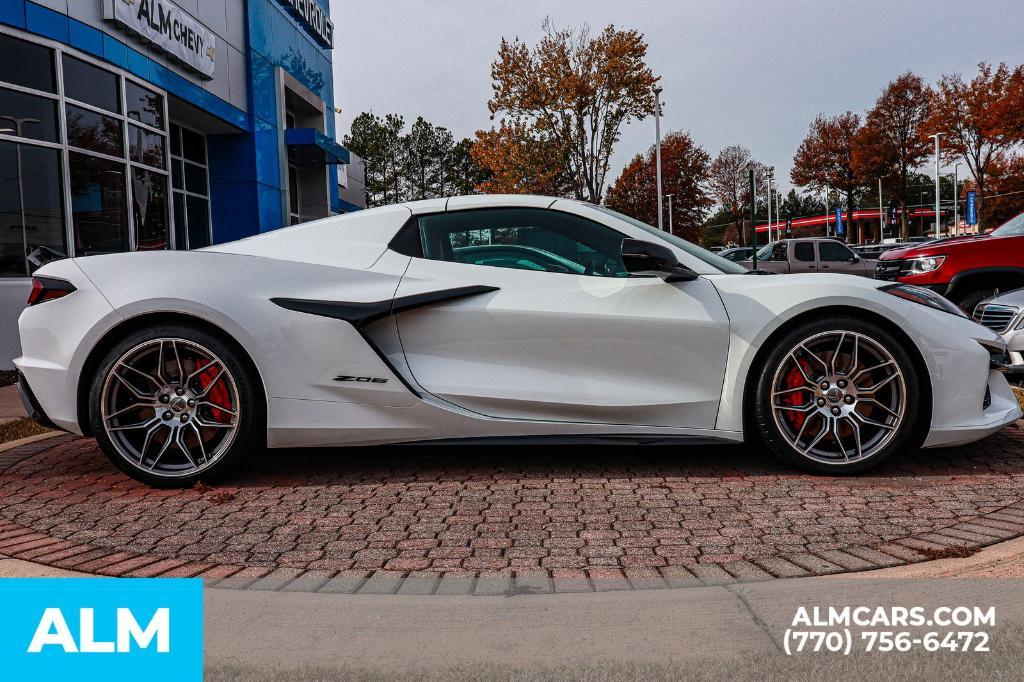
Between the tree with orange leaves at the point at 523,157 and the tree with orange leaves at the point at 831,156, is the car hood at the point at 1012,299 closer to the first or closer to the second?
the tree with orange leaves at the point at 523,157

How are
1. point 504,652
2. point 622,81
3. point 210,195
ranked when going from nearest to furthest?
1. point 504,652
2. point 210,195
3. point 622,81

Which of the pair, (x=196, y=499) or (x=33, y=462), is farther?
(x=33, y=462)

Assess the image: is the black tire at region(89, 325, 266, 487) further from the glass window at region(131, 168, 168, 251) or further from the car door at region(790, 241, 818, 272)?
the car door at region(790, 241, 818, 272)

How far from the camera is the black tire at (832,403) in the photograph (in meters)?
4.02

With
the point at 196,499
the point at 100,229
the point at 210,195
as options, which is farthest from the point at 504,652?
the point at 210,195

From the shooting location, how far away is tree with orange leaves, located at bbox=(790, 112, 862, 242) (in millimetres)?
62094

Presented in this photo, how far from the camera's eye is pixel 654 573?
286 centimetres

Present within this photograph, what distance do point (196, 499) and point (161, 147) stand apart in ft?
39.9

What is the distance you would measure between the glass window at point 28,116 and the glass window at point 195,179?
6.78 metres

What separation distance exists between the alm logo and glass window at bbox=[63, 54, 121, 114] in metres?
11.0

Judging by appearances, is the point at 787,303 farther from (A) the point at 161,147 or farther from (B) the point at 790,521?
(A) the point at 161,147

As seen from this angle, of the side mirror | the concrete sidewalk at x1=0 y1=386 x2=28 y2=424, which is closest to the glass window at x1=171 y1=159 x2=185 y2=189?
the concrete sidewalk at x1=0 y1=386 x2=28 y2=424

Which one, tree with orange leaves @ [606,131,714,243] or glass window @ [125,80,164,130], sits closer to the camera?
glass window @ [125,80,164,130]

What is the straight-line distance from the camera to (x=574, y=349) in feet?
13.2
